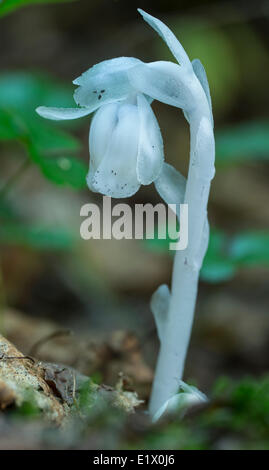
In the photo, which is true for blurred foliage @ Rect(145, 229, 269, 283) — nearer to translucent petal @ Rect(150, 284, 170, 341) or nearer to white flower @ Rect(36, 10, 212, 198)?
translucent petal @ Rect(150, 284, 170, 341)

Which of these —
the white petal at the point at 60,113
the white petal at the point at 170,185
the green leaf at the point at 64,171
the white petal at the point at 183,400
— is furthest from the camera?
the green leaf at the point at 64,171

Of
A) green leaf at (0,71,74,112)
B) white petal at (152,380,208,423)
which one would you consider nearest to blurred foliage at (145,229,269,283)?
white petal at (152,380,208,423)

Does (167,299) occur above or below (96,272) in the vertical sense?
below

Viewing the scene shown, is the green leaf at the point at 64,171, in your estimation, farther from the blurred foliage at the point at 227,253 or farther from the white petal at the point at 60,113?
the white petal at the point at 60,113

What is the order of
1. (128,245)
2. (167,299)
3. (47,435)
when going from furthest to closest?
(128,245) → (167,299) → (47,435)

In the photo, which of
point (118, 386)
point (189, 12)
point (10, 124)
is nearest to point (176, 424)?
point (118, 386)

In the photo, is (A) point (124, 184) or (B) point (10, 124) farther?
(B) point (10, 124)

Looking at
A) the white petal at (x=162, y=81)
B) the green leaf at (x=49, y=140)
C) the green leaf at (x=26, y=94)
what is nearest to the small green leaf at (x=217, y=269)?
the green leaf at (x=49, y=140)

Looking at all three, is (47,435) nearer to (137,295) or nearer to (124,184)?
(124,184)
